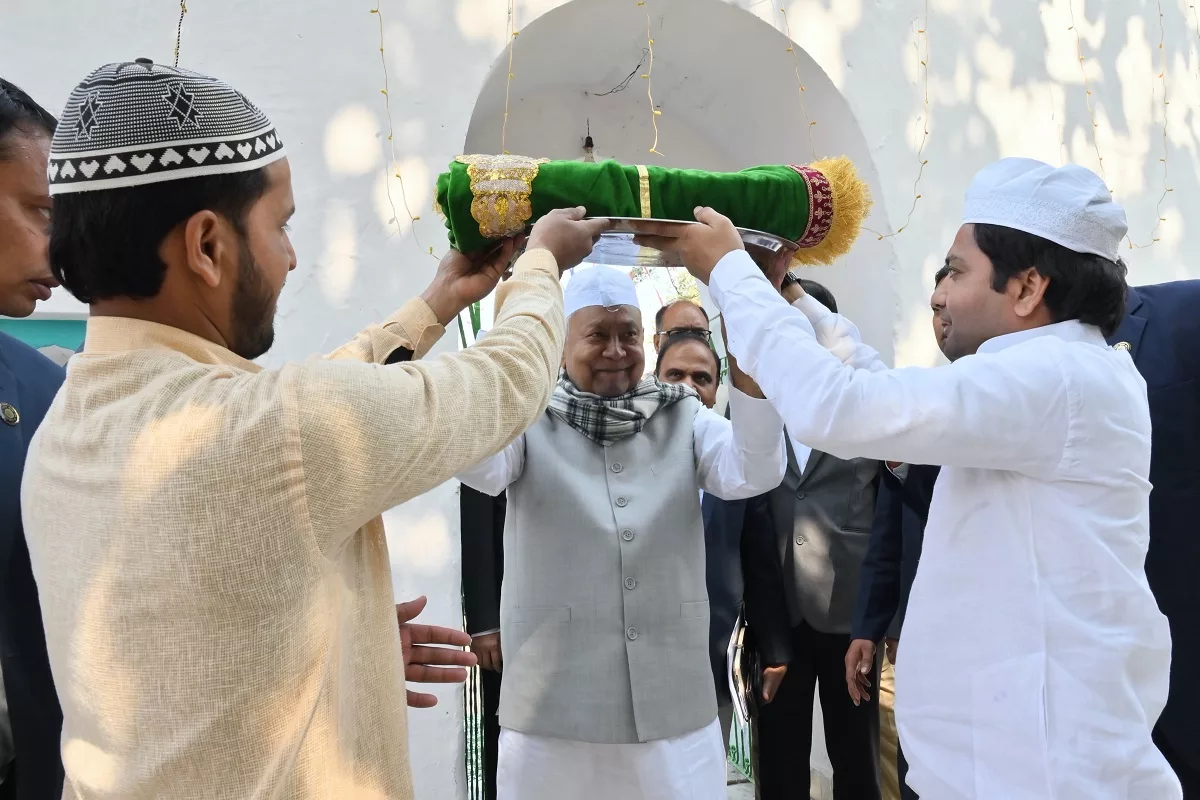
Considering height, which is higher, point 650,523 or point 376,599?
point 376,599

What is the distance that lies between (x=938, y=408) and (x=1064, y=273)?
458 millimetres

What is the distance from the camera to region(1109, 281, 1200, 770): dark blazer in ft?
7.53

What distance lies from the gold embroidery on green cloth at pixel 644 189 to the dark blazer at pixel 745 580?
153 centimetres

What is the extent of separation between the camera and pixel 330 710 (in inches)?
42.0

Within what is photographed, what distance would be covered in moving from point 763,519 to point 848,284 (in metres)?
1.67

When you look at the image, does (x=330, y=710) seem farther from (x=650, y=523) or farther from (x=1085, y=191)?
(x=1085, y=191)

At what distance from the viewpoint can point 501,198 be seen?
1.73 metres

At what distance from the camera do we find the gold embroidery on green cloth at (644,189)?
1795 mm

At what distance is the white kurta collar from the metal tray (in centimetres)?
47

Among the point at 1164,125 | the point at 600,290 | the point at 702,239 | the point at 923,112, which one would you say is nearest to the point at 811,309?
the point at 702,239

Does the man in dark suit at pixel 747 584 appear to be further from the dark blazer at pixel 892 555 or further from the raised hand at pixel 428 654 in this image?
the raised hand at pixel 428 654

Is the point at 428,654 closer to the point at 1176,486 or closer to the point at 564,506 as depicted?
the point at 564,506

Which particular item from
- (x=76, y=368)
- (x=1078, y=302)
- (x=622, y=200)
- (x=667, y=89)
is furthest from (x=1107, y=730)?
(x=667, y=89)

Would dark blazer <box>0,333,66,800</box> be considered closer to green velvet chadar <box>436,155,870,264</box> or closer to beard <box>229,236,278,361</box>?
beard <box>229,236,278,361</box>
